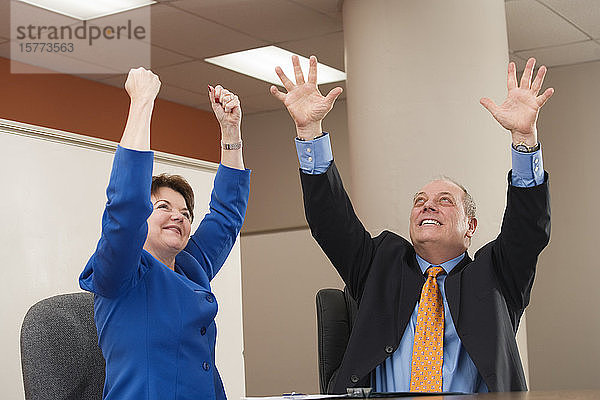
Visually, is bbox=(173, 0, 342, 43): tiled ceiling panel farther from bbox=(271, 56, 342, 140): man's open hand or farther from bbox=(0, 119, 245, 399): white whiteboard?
bbox=(271, 56, 342, 140): man's open hand

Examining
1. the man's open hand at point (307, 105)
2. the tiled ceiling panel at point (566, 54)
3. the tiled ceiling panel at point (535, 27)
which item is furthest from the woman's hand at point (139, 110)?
the tiled ceiling panel at point (566, 54)

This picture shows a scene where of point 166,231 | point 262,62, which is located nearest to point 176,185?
point 166,231

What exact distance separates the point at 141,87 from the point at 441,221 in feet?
3.52

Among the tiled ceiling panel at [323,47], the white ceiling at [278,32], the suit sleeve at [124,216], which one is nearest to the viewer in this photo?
Answer: the suit sleeve at [124,216]

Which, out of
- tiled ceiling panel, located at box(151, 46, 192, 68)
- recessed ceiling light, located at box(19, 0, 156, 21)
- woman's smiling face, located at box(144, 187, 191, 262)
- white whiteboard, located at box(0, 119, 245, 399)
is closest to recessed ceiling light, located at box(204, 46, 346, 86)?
tiled ceiling panel, located at box(151, 46, 192, 68)

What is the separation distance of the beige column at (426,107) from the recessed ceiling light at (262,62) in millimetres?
1393

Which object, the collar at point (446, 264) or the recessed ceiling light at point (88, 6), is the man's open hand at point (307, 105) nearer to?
the collar at point (446, 264)

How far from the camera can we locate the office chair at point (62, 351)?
2.16 metres

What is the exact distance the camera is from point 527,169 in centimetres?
232

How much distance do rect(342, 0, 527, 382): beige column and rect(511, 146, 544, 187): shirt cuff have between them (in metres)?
1.98

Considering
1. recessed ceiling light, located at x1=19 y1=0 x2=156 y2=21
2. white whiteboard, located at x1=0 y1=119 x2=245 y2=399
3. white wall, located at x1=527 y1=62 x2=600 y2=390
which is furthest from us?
white wall, located at x1=527 y1=62 x2=600 y2=390

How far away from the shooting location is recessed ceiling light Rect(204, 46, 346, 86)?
5.98 meters

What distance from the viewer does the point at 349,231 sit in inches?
103

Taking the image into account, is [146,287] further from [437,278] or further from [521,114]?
[521,114]
